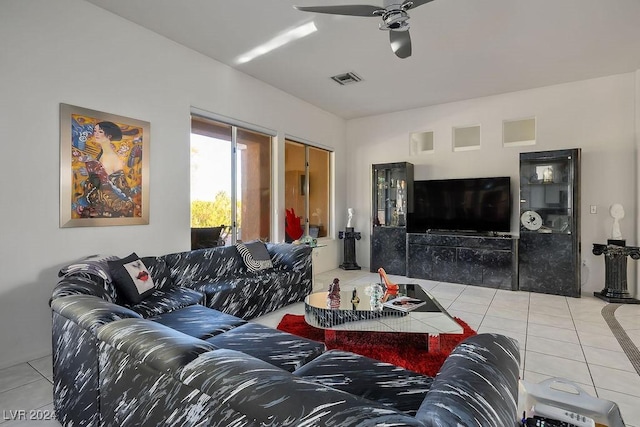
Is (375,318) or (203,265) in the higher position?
(203,265)

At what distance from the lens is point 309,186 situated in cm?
622

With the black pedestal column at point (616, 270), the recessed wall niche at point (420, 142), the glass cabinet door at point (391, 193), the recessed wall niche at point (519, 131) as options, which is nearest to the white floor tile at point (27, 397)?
the glass cabinet door at point (391, 193)

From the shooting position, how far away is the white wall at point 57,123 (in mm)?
2559

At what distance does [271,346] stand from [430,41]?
11.6ft

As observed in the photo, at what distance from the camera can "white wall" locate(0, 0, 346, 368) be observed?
256 cm

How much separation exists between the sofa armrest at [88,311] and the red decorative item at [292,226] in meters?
3.82

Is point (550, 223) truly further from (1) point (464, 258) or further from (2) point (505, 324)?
(2) point (505, 324)

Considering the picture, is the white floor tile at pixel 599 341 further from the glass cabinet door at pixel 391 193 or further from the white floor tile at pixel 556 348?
the glass cabinet door at pixel 391 193

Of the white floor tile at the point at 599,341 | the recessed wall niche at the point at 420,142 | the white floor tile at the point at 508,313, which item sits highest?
the recessed wall niche at the point at 420,142

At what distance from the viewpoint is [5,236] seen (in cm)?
253

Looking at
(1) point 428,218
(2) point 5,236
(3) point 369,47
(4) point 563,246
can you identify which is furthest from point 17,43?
(4) point 563,246

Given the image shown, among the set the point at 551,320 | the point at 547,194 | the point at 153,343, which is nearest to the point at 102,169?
the point at 153,343

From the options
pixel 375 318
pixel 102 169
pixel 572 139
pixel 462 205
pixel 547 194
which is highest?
pixel 572 139

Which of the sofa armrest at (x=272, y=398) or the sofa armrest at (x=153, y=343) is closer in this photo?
the sofa armrest at (x=272, y=398)
